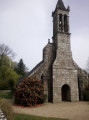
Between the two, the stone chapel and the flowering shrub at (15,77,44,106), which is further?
the stone chapel

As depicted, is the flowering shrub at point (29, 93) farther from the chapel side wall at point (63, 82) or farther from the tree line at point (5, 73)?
the tree line at point (5, 73)

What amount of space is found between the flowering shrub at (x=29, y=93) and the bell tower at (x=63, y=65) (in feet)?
7.65

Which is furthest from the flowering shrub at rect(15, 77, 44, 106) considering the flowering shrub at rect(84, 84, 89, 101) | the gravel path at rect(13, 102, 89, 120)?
the flowering shrub at rect(84, 84, 89, 101)

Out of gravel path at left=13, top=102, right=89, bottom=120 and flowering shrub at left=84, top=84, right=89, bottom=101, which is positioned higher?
flowering shrub at left=84, top=84, right=89, bottom=101

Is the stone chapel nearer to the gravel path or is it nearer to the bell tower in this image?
the bell tower

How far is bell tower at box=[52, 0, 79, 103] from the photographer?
1461 cm

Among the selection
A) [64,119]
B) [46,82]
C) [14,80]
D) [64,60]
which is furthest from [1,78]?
[64,119]

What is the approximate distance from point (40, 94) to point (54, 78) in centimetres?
283

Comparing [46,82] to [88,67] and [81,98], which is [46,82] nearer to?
[81,98]

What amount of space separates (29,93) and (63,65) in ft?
19.0

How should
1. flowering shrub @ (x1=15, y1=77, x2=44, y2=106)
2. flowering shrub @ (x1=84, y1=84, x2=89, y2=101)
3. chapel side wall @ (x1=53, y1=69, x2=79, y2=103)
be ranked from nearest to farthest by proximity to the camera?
flowering shrub @ (x1=15, y1=77, x2=44, y2=106) → chapel side wall @ (x1=53, y1=69, x2=79, y2=103) → flowering shrub @ (x1=84, y1=84, x2=89, y2=101)

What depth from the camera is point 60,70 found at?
15.0m

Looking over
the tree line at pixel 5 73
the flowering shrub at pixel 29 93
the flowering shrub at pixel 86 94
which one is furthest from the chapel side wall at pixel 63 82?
the tree line at pixel 5 73

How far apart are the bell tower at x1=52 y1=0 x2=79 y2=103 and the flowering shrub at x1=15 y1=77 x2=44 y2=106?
2333mm
